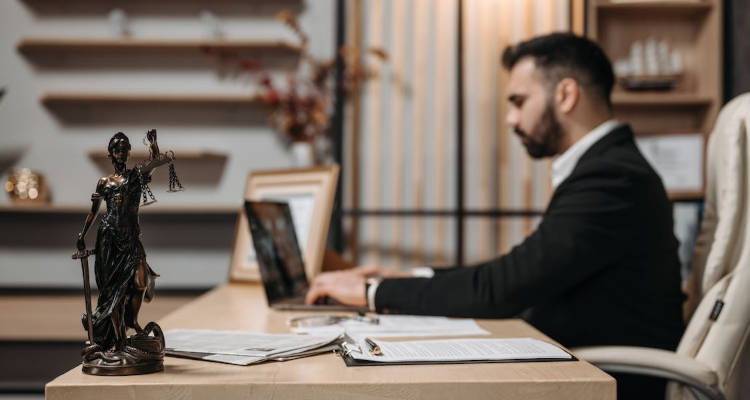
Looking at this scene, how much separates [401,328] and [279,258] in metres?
0.54

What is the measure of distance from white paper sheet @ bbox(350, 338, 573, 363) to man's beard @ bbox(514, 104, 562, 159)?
0.85 m

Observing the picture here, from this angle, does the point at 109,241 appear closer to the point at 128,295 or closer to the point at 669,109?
the point at 128,295

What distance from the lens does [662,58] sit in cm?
301

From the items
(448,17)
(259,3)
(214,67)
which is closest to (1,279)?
(214,67)

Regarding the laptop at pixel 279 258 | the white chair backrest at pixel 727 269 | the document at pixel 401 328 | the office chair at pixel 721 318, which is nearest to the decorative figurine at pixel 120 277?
the document at pixel 401 328

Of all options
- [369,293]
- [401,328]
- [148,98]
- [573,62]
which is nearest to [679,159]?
[573,62]

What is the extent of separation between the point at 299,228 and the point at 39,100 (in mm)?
1829

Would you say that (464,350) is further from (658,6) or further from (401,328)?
(658,6)

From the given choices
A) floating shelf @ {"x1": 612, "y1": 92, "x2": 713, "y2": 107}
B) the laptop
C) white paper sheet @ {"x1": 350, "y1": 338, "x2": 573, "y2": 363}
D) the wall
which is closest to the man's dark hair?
the laptop

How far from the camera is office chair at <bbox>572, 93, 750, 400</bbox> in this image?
4.15ft

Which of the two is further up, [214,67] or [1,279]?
[214,67]

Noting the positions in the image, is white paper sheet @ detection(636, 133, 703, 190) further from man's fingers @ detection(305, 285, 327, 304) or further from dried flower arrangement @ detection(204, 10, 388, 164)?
man's fingers @ detection(305, 285, 327, 304)

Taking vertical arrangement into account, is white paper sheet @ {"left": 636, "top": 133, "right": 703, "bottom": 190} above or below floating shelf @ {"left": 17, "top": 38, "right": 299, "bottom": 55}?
below

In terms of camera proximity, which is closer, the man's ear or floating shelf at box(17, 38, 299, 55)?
the man's ear
